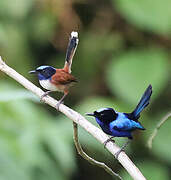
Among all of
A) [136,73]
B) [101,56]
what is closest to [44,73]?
[136,73]

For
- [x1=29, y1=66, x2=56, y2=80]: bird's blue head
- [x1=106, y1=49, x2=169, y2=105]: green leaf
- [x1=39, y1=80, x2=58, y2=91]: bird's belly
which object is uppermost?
[x1=29, y1=66, x2=56, y2=80]: bird's blue head

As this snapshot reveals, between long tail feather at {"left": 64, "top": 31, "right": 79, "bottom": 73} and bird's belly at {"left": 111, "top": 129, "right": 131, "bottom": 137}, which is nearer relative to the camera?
bird's belly at {"left": 111, "top": 129, "right": 131, "bottom": 137}

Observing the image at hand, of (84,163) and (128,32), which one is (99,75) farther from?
(84,163)

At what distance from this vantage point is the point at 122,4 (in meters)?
4.16

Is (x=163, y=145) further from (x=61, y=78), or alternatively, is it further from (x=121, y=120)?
(x=121, y=120)

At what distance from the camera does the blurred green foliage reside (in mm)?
3854

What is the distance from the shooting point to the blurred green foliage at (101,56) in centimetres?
385

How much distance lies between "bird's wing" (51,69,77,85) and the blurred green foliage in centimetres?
202

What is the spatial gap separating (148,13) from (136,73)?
2.01 ft

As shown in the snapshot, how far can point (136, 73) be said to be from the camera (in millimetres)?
4270

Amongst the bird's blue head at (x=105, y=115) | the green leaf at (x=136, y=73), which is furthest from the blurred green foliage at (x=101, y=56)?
the bird's blue head at (x=105, y=115)

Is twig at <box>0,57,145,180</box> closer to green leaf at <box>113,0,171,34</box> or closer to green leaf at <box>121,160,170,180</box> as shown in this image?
green leaf at <box>121,160,170,180</box>

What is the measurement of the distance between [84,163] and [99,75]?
99 cm

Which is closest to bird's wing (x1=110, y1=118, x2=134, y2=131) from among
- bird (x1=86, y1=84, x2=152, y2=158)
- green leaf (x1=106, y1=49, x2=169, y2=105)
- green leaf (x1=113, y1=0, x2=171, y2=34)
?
bird (x1=86, y1=84, x2=152, y2=158)
